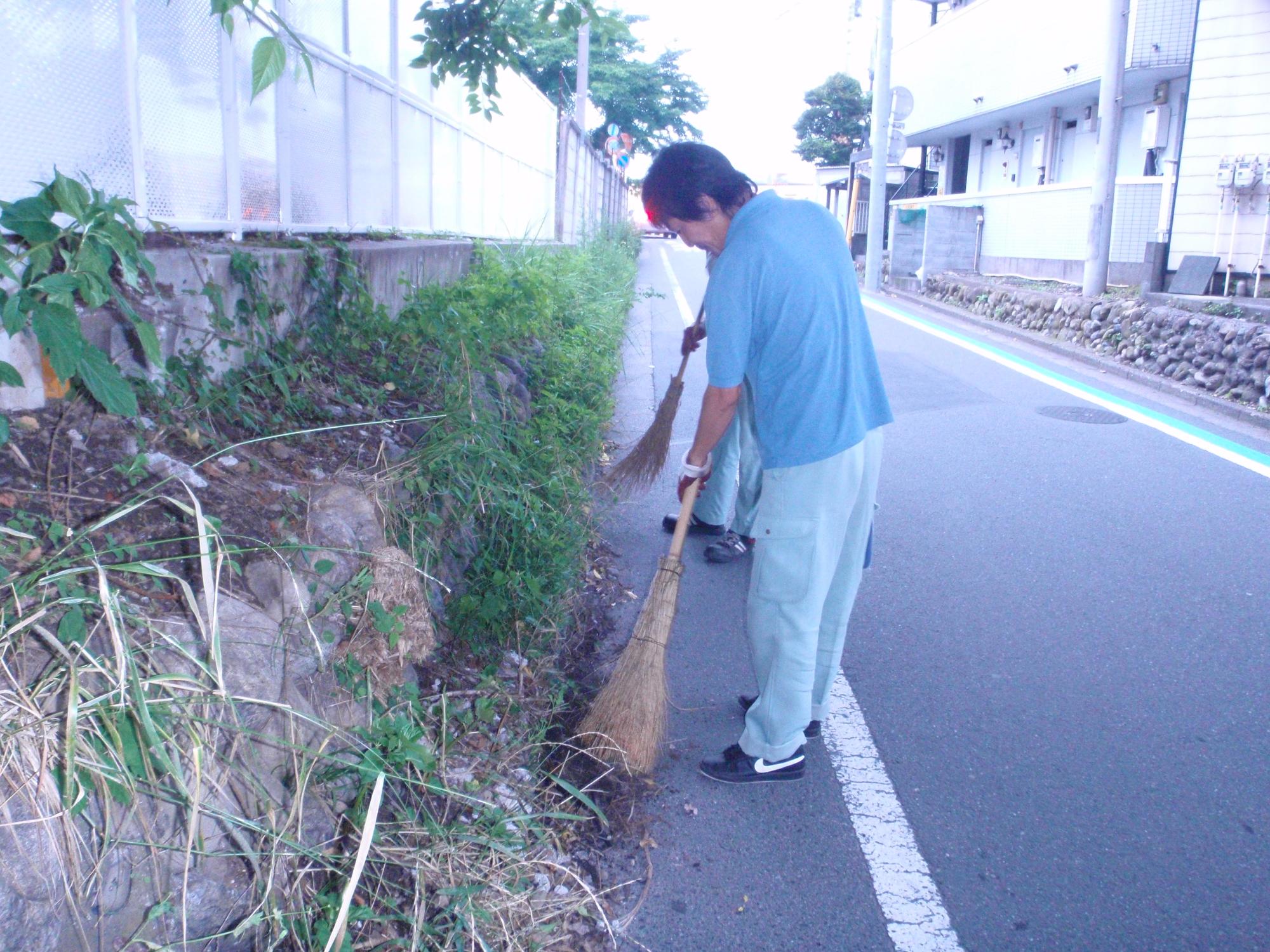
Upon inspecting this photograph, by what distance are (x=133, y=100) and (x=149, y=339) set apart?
1.35 m

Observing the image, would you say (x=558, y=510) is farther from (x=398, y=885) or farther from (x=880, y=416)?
(x=398, y=885)

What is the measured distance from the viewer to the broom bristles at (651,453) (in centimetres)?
465

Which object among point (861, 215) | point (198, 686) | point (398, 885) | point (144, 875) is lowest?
point (398, 885)

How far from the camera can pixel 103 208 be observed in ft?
8.57

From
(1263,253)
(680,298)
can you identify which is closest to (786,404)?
(1263,253)

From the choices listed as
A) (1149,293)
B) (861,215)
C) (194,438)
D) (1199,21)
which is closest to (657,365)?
(1149,293)

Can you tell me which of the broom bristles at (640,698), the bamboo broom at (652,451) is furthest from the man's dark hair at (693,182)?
the bamboo broom at (652,451)

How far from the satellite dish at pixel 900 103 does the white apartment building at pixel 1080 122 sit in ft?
6.73

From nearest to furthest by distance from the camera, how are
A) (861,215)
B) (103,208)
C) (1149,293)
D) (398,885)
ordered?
(398,885) < (103,208) < (1149,293) < (861,215)

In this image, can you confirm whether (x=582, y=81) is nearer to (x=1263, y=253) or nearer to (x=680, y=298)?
(x=680, y=298)

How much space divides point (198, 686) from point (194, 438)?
1.19 metres

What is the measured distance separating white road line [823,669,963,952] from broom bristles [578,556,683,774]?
1.96ft

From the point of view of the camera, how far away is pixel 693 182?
2.95 m

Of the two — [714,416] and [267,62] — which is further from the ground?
[267,62]
